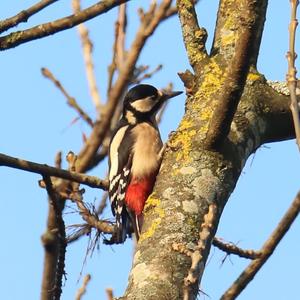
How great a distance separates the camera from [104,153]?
2197 mm

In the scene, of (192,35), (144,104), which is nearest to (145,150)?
(144,104)

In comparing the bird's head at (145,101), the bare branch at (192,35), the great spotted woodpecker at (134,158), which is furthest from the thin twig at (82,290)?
the bird's head at (145,101)

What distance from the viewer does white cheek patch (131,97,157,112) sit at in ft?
15.4

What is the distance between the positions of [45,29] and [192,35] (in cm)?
68

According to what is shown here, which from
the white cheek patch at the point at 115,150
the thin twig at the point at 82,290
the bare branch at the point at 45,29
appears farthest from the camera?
the white cheek patch at the point at 115,150

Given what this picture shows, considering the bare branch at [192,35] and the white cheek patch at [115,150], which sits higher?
the white cheek patch at [115,150]

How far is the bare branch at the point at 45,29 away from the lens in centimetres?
268

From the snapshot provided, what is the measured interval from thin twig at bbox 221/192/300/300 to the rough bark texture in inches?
3.9

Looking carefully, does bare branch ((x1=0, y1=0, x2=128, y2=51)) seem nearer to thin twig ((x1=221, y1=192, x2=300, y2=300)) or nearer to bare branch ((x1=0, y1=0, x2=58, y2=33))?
bare branch ((x1=0, y1=0, x2=58, y2=33))

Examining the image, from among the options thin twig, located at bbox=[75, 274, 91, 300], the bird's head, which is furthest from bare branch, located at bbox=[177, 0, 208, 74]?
the bird's head

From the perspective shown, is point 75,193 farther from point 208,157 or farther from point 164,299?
point 164,299

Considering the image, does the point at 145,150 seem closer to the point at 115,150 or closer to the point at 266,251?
the point at 115,150

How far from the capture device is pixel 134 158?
13.7 feet

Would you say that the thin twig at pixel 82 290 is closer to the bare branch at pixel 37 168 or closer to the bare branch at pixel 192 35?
the bare branch at pixel 37 168
